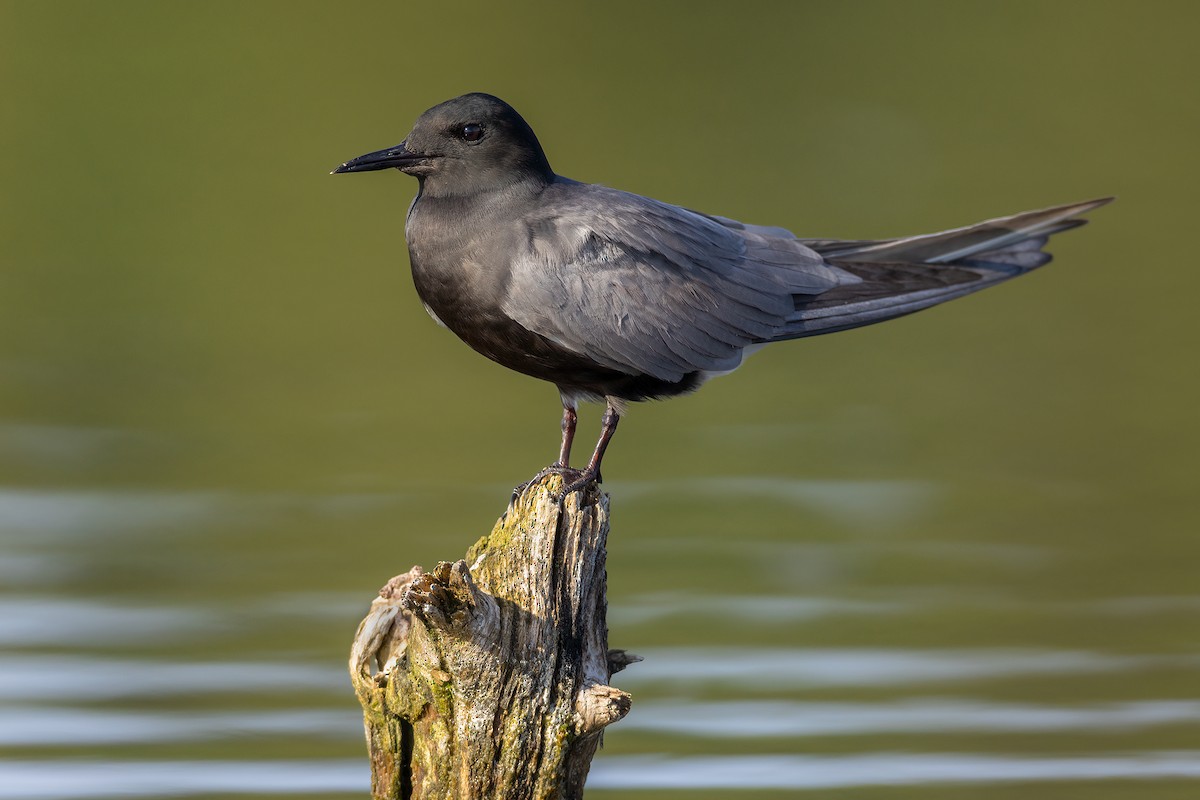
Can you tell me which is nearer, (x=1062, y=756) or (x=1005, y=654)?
(x=1062, y=756)

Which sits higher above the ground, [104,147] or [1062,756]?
[104,147]

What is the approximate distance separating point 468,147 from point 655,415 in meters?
6.17

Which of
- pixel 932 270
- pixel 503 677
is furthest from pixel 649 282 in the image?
pixel 503 677

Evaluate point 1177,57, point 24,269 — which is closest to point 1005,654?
point 24,269

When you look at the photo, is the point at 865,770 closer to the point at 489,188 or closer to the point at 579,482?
the point at 579,482

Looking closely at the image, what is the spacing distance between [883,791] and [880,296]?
2125mm

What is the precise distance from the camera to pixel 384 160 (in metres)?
6.52

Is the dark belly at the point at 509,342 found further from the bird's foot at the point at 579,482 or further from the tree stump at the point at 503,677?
the tree stump at the point at 503,677

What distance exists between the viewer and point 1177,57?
1839 centimetres

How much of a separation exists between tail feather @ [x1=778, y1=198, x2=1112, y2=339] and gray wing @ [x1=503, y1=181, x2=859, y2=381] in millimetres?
82

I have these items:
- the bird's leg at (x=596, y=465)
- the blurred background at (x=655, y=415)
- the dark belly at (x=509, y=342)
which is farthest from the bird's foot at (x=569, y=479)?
the blurred background at (x=655, y=415)

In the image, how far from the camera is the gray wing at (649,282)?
6438mm

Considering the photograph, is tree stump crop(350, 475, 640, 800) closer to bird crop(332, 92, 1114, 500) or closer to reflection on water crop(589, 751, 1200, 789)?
bird crop(332, 92, 1114, 500)

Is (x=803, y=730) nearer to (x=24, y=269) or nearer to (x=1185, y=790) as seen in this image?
(x=1185, y=790)
